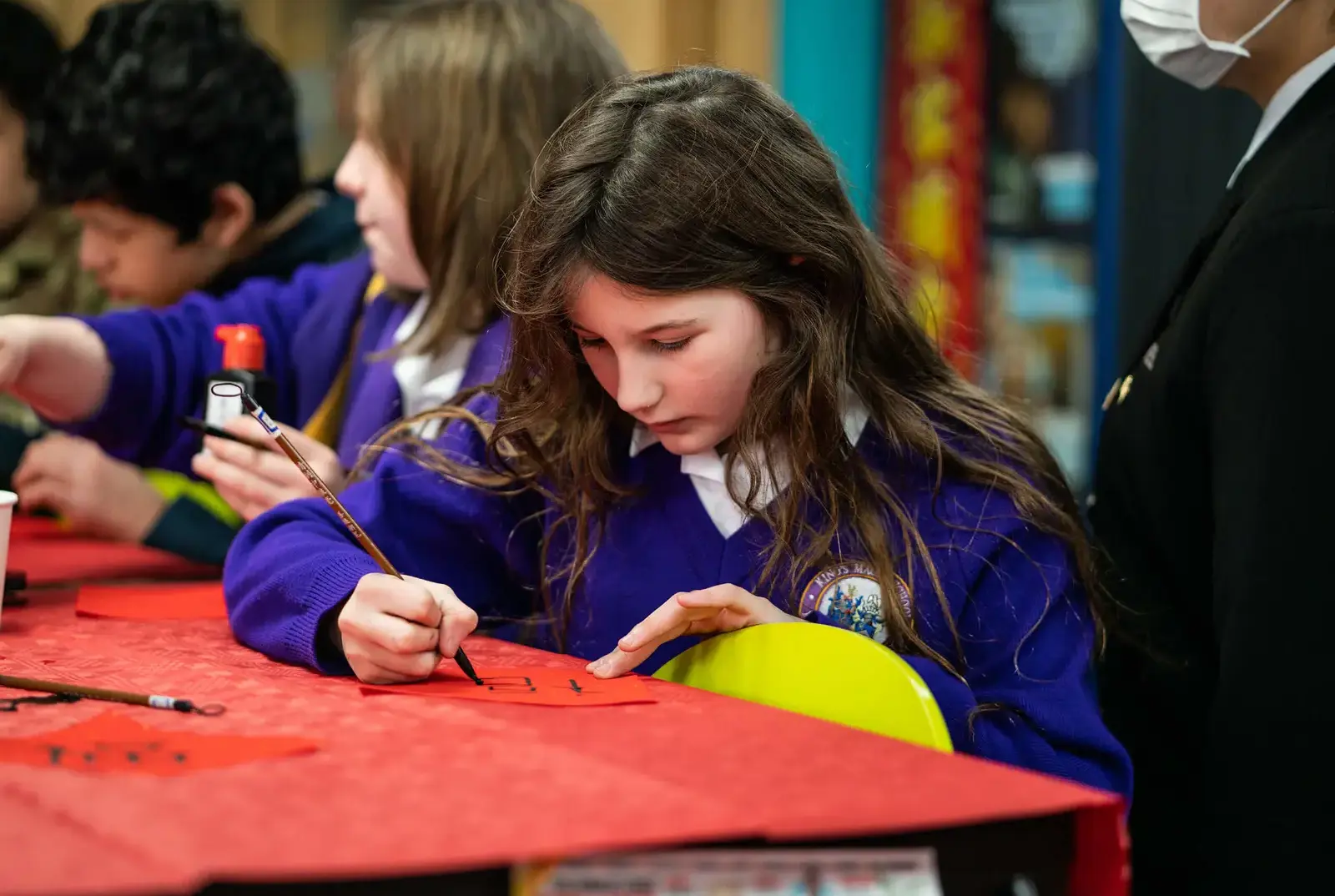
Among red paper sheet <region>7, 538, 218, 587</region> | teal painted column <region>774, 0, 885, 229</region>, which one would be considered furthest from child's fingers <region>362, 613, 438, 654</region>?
teal painted column <region>774, 0, 885, 229</region>

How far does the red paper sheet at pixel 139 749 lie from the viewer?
0.77 meters

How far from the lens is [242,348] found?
4.93ft

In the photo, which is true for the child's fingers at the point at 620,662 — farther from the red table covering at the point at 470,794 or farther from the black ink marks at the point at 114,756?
the black ink marks at the point at 114,756

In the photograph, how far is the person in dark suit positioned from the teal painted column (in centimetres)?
210

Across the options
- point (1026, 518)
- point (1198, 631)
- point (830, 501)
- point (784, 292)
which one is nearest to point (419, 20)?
point (784, 292)

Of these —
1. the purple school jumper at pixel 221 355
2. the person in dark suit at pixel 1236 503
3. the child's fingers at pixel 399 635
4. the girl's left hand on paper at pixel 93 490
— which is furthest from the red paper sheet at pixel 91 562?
the person in dark suit at pixel 1236 503

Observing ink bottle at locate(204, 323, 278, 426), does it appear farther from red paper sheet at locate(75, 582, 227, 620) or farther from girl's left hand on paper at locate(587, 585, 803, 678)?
girl's left hand on paper at locate(587, 585, 803, 678)

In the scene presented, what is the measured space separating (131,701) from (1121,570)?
93 cm

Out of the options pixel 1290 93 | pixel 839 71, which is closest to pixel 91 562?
pixel 1290 93

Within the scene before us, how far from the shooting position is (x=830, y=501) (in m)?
1.17

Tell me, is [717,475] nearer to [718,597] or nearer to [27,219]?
[718,597]

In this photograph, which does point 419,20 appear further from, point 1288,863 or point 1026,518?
point 1288,863

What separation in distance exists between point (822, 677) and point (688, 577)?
0.24 metres

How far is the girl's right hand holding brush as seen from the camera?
0.99 metres
